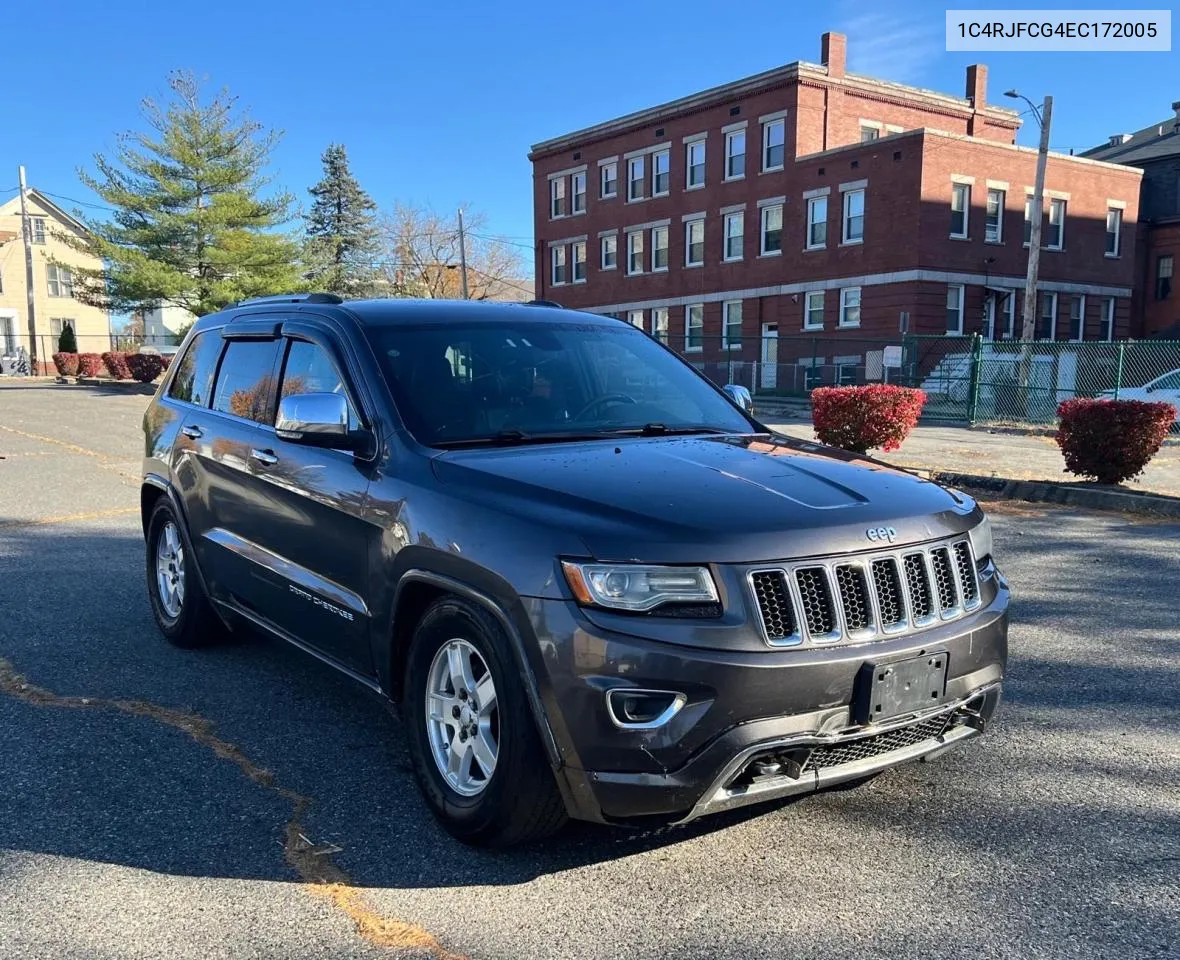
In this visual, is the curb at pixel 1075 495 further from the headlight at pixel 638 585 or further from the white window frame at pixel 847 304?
the white window frame at pixel 847 304

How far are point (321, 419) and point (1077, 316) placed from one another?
39.2m

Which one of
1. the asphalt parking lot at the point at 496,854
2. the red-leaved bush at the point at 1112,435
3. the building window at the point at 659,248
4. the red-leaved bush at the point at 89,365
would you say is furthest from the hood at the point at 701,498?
the red-leaved bush at the point at 89,365

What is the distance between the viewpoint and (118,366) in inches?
1437

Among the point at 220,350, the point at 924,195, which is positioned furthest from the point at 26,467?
the point at 924,195

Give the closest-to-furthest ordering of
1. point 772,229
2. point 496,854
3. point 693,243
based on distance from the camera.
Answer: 1. point 496,854
2. point 772,229
3. point 693,243

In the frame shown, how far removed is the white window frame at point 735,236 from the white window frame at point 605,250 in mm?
6087

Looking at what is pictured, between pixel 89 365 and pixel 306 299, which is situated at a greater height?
pixel 306 299

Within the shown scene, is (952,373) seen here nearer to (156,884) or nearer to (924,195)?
(924,195)

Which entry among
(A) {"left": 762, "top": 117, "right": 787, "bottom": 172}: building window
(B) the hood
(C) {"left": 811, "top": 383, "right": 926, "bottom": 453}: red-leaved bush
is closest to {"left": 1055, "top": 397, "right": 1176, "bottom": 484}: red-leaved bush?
(C) {"left": 811, "top": 383, "right": 926, "bottom": 453}: red-leaved bush

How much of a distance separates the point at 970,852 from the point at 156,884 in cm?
253

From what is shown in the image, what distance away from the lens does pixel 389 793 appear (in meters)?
3.63

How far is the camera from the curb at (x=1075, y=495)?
10.0 m

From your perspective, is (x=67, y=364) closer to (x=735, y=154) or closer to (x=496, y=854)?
(x=735, y=154)

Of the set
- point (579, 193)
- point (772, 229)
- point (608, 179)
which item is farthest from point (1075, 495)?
point (579, 193)
